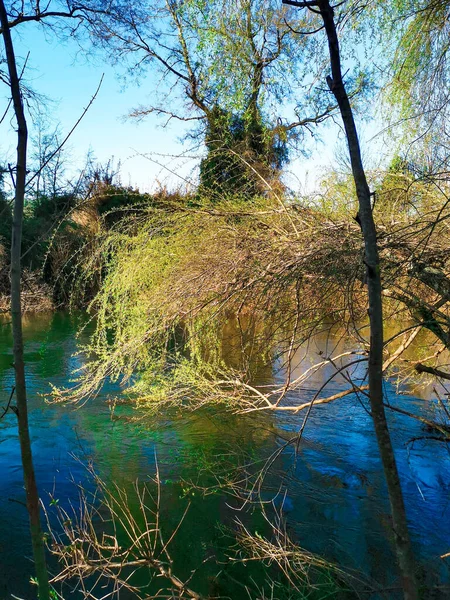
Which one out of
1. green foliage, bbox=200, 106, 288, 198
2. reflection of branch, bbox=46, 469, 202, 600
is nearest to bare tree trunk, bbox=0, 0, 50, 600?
reflection of branch, bbox=46, 469, 202, 600

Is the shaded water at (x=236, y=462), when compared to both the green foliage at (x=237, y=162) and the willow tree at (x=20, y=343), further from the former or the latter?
the willow tree at (x=20, y=343)

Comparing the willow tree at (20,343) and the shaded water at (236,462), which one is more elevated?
the willow tree at (20,343)

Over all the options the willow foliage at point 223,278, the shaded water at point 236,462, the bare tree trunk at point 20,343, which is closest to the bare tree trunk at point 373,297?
the bare tree trunk at point 20,343

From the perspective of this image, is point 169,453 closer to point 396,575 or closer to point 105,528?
point 105,528

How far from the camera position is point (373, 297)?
5.09 ft

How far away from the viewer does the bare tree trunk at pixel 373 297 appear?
1.53m

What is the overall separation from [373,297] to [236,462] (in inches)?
184

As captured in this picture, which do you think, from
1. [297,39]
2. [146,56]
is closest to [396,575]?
[297,39]

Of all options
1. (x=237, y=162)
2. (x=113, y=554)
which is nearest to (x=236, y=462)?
(x=113, y=554)

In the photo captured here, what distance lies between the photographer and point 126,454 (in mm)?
5973

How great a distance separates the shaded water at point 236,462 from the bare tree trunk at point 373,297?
1.94m

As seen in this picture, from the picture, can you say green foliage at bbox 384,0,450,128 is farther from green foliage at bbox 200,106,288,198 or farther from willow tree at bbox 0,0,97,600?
willow tree at bbox 0,0,97,600

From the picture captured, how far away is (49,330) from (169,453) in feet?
25.1

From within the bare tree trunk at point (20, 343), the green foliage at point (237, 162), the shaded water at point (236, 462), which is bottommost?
the shaded water at point (236, 462)
